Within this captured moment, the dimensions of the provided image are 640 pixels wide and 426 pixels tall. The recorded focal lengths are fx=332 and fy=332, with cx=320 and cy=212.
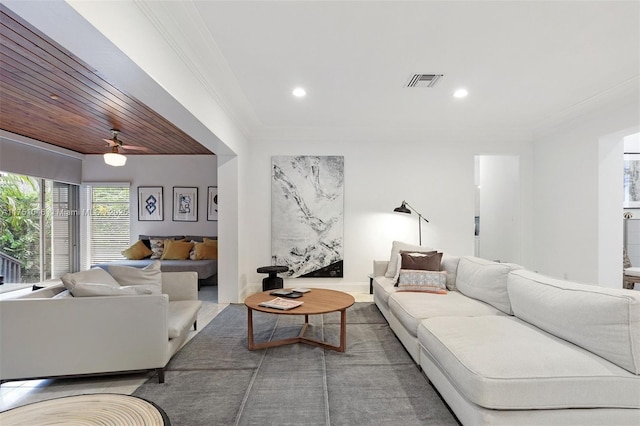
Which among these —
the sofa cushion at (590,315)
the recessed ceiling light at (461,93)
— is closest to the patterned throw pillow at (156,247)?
the recessed ceiling light at (461,93)

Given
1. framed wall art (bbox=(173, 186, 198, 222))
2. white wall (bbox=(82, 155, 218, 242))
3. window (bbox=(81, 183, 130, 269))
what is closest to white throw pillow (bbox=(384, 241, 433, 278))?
white wall (bbox=(82, 155, 218, 242))

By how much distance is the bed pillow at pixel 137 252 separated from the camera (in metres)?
6.18

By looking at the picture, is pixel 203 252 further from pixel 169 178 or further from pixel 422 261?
pixel 422 261

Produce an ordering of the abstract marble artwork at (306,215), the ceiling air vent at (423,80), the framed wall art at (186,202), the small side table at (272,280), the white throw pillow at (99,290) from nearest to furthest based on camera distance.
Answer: the white throw pillow at (99,290) → the ceiling air vent at (423,80) → the small side table at (272,280) → the abstract marble artwork at (306,215) → the framed wall art at (186,202)

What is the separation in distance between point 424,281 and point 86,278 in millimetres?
3068

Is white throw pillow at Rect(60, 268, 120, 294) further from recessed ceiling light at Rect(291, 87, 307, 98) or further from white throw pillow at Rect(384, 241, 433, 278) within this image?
white throw pillow at Rect(384, 241, 433, 278)

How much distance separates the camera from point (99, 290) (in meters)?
2.42

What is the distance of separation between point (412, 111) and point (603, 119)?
232 centimetres

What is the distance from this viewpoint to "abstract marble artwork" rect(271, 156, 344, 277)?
17.8 feet

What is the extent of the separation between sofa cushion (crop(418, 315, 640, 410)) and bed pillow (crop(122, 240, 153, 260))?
5.90m

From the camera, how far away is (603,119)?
4129 millimetres

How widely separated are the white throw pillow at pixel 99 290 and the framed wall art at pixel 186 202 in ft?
14.3

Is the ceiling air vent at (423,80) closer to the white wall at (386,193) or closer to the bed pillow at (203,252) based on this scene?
the white wall at (386,193)

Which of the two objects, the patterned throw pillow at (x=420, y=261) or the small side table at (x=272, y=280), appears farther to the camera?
the small side table at (x=272, y=280)
